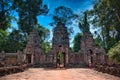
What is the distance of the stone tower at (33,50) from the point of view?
40.6 m

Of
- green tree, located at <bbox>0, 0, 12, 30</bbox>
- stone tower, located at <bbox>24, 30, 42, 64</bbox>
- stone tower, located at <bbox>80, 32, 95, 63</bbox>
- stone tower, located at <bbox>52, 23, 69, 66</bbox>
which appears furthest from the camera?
stone tower, located at <bbox>52, 23, 69, 66</bbox>

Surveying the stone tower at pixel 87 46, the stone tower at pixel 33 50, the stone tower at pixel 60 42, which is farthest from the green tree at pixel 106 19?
the stone tower at pixel 33 50

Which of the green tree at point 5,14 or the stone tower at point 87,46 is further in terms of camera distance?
the stone tower at point 87,46

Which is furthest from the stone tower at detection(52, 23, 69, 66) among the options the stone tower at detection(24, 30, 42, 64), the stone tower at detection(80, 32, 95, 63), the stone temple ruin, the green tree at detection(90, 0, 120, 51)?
the green tree at detection(90, 0, 120, 51)

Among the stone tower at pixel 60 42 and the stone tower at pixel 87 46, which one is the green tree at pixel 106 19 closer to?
the stone tower at pixel 87 46

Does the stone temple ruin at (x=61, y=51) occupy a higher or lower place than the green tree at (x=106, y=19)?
lower

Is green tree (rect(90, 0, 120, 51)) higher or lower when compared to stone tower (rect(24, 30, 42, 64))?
higher

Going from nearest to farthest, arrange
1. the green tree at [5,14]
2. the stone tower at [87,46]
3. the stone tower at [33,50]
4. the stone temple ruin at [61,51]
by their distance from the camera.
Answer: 1. the green tree at [5,14]
2. the stone tower at [33,50]
3. the stone temple ruin at [61,51]
4. the stone tower at [87,46]

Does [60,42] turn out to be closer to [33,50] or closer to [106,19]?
[33,50]

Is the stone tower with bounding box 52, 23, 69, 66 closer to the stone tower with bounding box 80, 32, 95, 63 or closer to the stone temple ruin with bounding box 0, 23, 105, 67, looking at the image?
the stone temple ruin with bounding box 0, 23, 105, 67

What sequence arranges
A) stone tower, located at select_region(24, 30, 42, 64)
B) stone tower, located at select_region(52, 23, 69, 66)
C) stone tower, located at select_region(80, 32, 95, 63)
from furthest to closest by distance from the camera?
1. stone tower, located at select_region(52, 23, 69, 66)
2. stone tower, located at select_region(80, 32, 95, 63)
3. stone tower, located at select_region(24, 30, 42, 64)

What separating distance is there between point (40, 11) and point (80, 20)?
11.1 metres

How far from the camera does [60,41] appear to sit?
4253 cm

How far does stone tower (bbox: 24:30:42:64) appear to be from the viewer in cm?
4059
